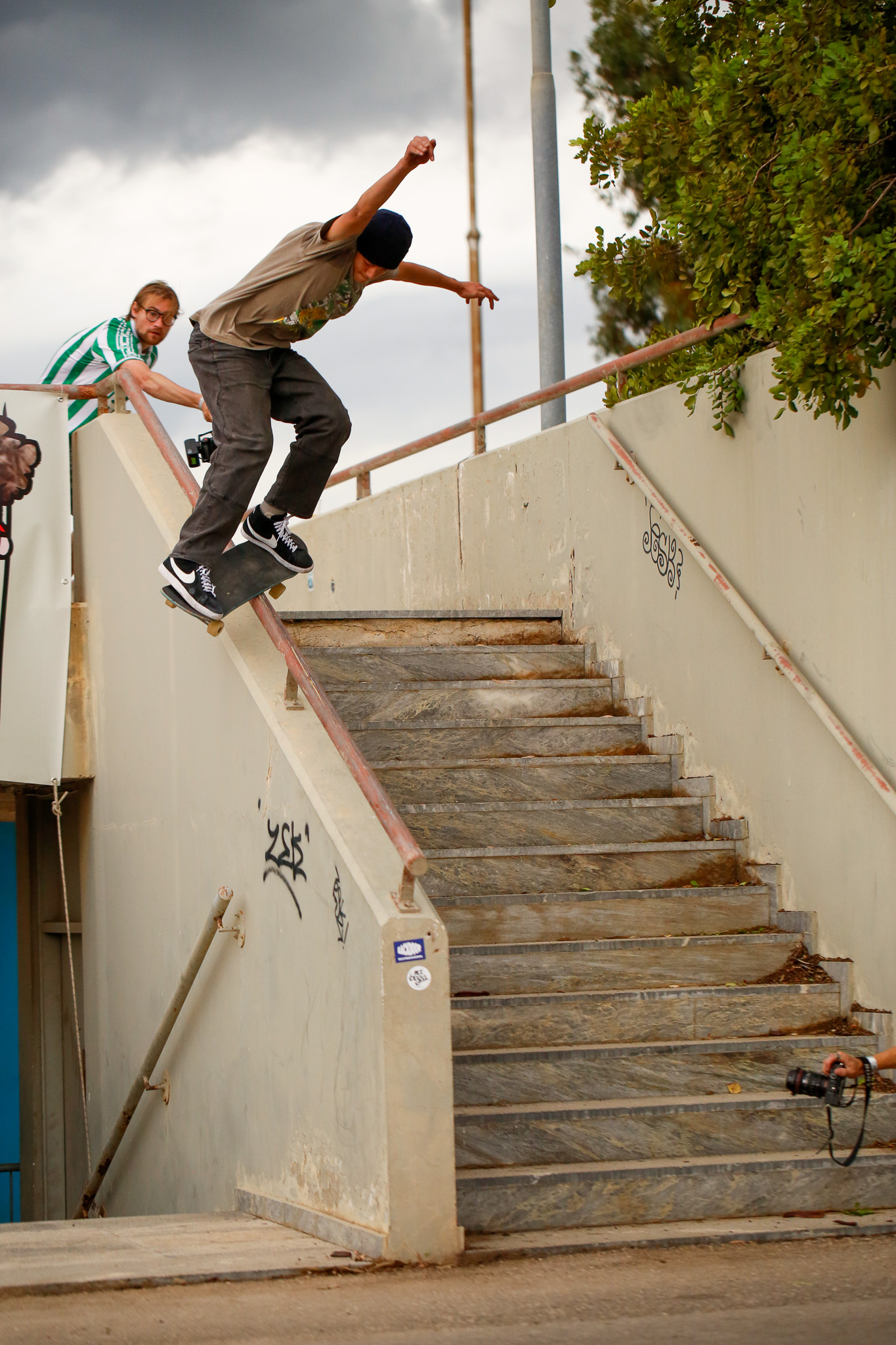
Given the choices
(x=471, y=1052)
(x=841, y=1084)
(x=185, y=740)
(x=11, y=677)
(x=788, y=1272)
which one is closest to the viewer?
(x=788, y=1272)

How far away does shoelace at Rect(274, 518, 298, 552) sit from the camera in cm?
550

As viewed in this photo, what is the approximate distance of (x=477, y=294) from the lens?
5.77m

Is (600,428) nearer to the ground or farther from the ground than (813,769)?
farther from the ground

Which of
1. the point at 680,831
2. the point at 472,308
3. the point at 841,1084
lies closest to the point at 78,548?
the point at 680,831

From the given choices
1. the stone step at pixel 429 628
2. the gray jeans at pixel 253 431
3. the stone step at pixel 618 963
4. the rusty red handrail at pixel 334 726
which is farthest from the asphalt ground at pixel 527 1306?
the stone step at pixel 429 628

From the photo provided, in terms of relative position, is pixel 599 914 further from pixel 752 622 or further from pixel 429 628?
pixel 429 628

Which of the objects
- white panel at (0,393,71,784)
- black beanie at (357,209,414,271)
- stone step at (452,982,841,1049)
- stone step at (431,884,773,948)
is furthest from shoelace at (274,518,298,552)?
white panel at (0,393,71,784)

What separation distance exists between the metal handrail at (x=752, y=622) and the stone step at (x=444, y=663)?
3.37 ft

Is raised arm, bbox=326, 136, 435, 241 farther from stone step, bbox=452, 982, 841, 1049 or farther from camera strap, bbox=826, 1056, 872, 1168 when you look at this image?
camera strap, bbox=826, 1056, 872, 1168

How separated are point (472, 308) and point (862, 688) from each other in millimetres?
13913

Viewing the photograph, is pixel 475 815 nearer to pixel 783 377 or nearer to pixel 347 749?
pixel 347 749

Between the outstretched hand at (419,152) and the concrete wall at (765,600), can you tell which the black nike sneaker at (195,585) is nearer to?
the outstretched hand at (419,152)

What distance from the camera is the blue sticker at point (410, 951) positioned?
4.09 meters

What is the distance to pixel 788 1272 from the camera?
13.1 feet
